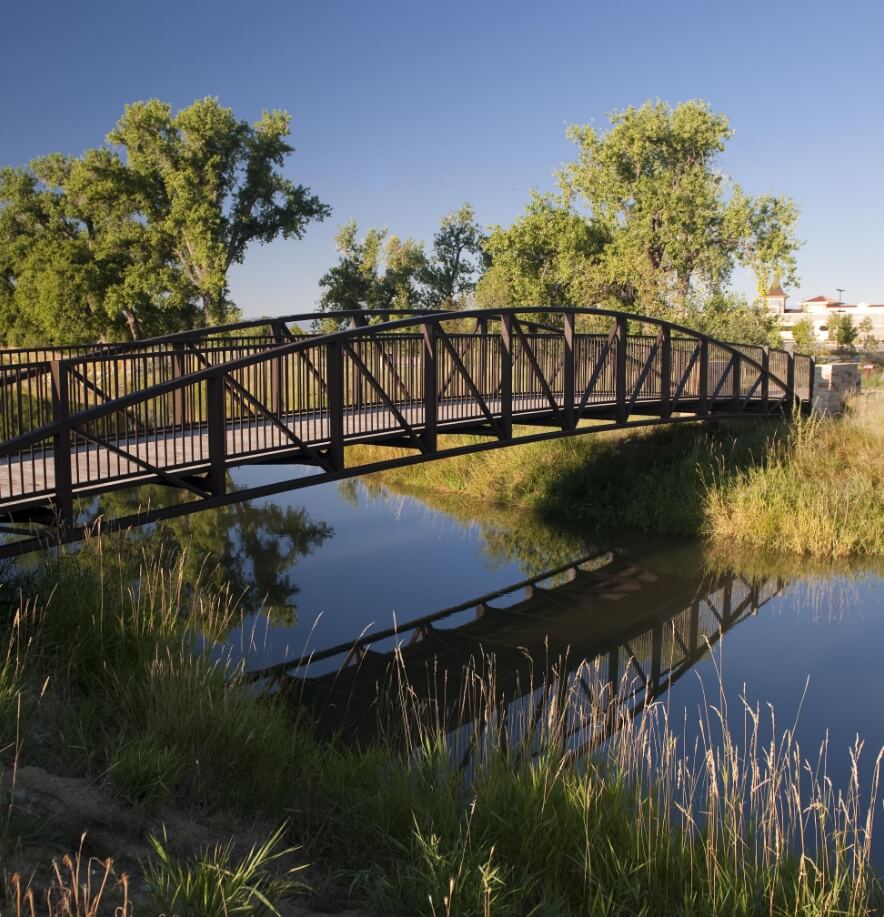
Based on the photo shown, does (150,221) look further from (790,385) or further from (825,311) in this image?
(825,311)

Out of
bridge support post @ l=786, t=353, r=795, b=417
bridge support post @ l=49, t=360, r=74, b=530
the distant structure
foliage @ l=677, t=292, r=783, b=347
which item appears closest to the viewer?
bridge support post @ l=49, t=360, r=74, b=530

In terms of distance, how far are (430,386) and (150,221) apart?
34.0m

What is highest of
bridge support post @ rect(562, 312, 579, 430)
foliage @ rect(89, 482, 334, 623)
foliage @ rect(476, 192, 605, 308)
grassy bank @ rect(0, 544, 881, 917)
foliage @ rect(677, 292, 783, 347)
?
foliage @ rect(476, 192, 605, 308)

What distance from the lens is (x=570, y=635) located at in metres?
11.3

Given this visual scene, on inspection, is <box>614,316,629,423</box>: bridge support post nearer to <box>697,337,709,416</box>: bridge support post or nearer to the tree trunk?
<box>697,337,709,416</box>: bridge support post

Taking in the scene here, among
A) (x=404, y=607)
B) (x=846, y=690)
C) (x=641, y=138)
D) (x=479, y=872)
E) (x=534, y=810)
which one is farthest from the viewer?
(x=641, y=138)

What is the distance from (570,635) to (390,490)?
10.5m

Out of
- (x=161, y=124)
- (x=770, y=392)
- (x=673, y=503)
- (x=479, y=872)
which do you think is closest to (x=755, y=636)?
(x=673, y=503)

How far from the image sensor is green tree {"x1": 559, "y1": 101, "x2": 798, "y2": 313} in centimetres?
3328

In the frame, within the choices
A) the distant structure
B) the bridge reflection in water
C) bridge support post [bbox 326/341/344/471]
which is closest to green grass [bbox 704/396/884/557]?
the bridge reflection in water

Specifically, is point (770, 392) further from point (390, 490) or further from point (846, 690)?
point (846, 690)

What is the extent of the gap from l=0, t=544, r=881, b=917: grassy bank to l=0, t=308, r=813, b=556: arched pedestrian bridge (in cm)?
200

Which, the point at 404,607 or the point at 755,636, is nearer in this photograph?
the point at 755,636

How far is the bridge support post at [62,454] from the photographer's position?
7.81m
